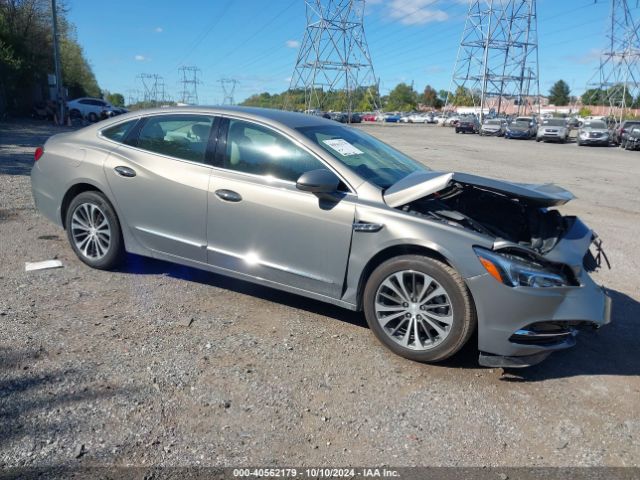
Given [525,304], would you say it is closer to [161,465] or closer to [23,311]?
[161,465]

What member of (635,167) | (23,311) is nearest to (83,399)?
(23,311)

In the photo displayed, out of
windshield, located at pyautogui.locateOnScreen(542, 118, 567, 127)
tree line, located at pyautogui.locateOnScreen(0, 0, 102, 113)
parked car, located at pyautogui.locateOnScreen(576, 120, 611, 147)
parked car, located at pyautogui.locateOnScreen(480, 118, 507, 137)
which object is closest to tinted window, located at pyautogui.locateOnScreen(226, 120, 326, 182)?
tree line, located at pyautogui.locateOnScreen(0, 0, 102, 113)

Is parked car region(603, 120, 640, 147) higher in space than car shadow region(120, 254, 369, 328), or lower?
higher

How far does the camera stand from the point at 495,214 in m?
4.30

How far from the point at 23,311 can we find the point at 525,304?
3721mm

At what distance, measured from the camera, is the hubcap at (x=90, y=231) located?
16.6ft

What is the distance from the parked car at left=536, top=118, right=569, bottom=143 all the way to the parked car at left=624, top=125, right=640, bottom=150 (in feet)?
20.6

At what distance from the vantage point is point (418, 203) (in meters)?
3.93

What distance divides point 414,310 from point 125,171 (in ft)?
9.33

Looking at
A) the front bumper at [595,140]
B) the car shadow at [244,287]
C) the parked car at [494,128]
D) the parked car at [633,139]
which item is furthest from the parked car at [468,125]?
the car shadow at [244,287]

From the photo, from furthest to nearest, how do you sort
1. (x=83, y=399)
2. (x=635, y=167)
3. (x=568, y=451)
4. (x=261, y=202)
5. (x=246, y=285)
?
1. (x=635, y=167)
2. (x=246, y=285)
3. (x=261, y=202)
4. (x=83, y=399)
5. (x=568, y=451)

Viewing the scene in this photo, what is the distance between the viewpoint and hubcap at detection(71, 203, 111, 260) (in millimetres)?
5062

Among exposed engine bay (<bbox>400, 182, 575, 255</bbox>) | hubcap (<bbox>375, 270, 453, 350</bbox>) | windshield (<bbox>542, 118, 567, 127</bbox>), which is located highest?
windshield (<bbox>542, 118, 567, 127</bbox>)

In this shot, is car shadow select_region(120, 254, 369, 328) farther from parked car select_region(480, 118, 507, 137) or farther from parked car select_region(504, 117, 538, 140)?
parked car select_region(480, 118, 507, 137)
